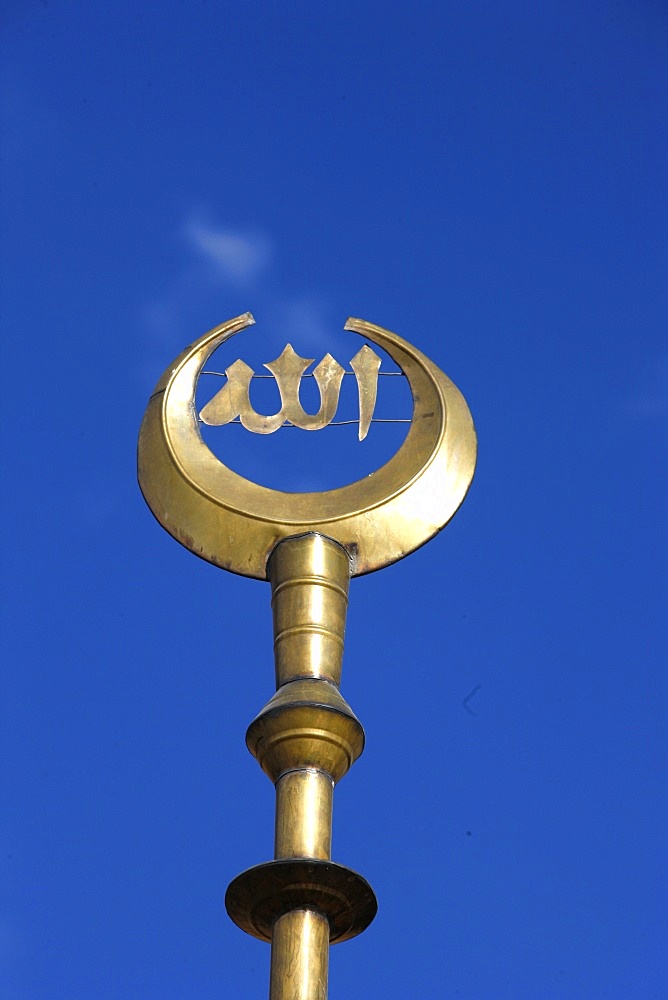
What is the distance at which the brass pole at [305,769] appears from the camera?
23.8ft

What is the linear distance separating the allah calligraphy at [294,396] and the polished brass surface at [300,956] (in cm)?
290

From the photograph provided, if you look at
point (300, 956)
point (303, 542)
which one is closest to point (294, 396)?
point (303, 542)

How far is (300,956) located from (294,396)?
342cm

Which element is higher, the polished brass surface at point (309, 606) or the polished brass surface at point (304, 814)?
the polished brass surface at point (309, 606)

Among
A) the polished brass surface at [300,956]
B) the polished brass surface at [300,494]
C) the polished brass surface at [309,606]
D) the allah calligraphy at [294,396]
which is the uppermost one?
the allah calligraphy at [294,396]

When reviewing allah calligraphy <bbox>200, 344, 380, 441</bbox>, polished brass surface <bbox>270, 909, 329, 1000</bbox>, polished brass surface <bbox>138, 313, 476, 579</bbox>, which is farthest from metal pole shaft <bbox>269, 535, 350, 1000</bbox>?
allah calligraphy <bbox>200, 344, 380, 441</bbox>

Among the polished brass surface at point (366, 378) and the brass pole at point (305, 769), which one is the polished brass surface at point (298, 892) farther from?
the polished brass surface at point (366, 378)

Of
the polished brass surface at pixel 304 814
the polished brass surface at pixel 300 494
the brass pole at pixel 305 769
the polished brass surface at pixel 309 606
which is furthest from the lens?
the polished brass surface at pixel 300 494

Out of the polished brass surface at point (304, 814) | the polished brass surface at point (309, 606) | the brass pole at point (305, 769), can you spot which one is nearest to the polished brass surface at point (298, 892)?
the brass pole at point (305, 769)

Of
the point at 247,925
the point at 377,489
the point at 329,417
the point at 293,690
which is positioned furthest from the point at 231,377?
the point at 247,925

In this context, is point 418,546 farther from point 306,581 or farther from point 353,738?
point 353,738

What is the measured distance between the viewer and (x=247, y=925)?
24.5 feet

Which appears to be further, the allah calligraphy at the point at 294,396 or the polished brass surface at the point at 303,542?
the allah calligraphy at the point at 294,396

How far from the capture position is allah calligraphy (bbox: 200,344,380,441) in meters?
9.34
